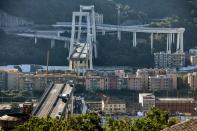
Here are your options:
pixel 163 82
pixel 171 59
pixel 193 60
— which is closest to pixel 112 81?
pixel 163 82

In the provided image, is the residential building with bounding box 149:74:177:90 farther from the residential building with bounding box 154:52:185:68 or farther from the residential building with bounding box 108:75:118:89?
the residential building with bounding box 154:52:185:68

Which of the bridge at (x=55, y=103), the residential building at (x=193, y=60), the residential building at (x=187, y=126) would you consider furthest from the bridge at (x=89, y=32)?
the residential building at (x=187, y=126)

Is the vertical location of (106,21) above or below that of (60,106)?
above

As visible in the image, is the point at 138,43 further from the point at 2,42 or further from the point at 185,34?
the point at 2,42

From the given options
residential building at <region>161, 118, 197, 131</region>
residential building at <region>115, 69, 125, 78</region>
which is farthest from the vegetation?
residential building at <region>115, 69, 125, 78</region>

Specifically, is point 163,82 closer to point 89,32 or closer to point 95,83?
point 95,83
